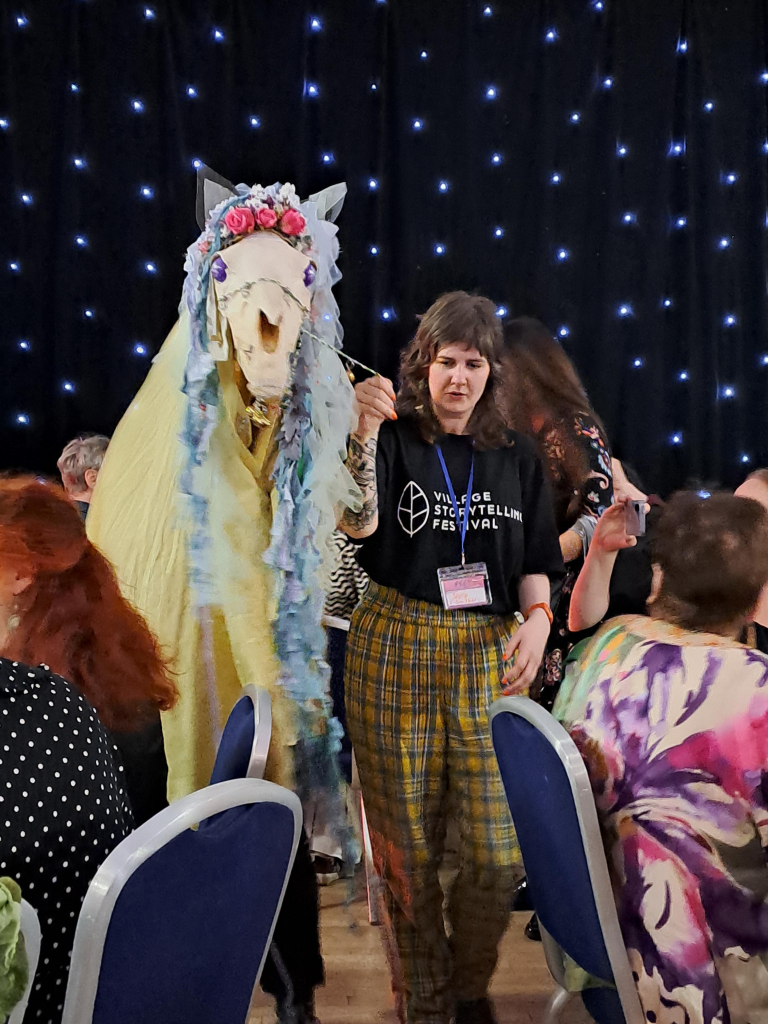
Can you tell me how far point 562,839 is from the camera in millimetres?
1262

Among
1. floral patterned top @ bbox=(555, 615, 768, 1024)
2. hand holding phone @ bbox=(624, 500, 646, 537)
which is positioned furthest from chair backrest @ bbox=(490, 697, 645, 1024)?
hand holding phone @ bbox=(624, 500, 646, 537)

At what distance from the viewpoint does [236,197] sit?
2.41m

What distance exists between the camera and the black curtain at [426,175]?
2408 mm

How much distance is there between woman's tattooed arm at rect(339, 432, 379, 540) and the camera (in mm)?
2172

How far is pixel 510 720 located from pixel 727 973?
0.43 metres

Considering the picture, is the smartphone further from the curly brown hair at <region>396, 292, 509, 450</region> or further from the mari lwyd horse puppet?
the mari lwyd horse puppet

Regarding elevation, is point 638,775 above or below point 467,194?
below

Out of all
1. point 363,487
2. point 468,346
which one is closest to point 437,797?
point 363,487

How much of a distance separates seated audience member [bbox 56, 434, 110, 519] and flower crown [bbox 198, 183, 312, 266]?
0.57 m

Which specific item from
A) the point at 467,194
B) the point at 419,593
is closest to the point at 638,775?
the point at 419,593

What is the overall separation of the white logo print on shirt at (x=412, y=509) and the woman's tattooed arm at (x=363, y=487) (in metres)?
0.06

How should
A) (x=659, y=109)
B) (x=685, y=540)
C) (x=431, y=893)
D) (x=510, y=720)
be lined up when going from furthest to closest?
(x=659, y=109) < (x=431, y=893) < (x=685, y=540) < (x=510, y=720)

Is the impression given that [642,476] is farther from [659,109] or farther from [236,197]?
[236,197]

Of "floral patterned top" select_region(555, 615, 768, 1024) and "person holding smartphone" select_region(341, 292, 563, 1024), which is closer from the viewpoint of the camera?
"floral patterned top" select_region(555, 615, 768, 1024)
